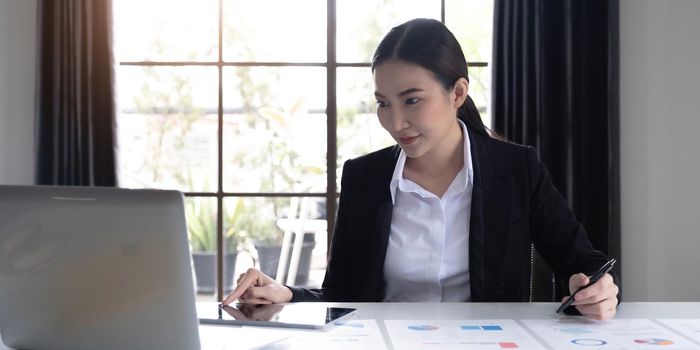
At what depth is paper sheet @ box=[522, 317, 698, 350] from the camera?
53.1 inches

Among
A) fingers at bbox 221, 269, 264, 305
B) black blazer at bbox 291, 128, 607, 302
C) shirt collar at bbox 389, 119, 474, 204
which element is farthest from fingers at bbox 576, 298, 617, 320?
fingers at bbox 221, 269, 264, 305

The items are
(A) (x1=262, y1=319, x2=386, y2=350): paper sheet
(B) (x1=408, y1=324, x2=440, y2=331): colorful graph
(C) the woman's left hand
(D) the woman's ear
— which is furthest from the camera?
(D) the woman's ear

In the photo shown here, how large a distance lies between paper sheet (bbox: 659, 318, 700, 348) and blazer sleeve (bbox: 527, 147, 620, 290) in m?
0.37

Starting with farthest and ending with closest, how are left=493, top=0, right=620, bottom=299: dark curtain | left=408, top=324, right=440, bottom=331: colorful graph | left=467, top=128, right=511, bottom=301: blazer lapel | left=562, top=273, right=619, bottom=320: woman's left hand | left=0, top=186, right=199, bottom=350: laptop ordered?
left=493, top=0, right=620, bottom=299: dark curtain, left=467, top=128, right=511, bottom=301: blazer lapel, left=562, top=273, right=619, bottom=320: woman's left hand, left=408, top=324, right=440, bottom=331: colorful graph, left=0, top=186, right=199, bottom=350: laptop

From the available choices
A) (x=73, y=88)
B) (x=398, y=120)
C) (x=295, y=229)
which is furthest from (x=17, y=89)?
(x=398, y=120)

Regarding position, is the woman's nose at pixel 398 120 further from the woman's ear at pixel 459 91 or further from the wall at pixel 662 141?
the wall at pixel 662 141

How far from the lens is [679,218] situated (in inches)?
130

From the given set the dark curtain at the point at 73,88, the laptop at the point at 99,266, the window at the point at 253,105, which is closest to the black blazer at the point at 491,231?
the laptop at the point at 99,266

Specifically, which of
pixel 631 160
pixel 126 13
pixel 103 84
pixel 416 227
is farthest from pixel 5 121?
pixel 631 160

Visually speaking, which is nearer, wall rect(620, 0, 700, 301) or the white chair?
wall rect(620, 0, 700, 301)

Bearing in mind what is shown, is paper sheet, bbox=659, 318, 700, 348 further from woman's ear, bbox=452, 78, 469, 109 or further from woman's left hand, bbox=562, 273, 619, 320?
woman's ear, bbox=452, 78, 469, 109

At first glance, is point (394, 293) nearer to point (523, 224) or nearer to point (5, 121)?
point (523, 224)

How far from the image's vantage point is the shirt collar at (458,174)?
2021 millimetres

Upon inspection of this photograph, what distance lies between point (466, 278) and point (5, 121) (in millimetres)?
2184
